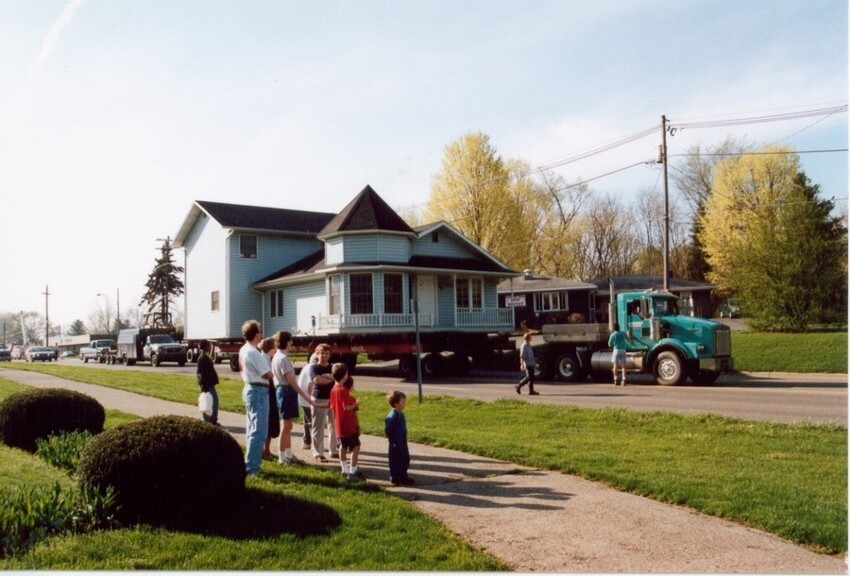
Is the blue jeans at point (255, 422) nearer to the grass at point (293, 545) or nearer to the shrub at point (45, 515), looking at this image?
the grass at point (293, 545)

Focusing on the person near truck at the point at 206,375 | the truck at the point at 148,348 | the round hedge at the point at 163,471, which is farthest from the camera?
the truck at the point at 148,348

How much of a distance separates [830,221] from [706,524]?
837 inches

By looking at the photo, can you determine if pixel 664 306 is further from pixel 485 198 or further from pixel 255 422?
pixel 255 422

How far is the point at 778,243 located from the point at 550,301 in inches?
944

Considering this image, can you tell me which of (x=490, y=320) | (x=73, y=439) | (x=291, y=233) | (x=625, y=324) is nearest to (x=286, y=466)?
(x=73, y=439)

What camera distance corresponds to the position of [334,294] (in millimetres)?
31016

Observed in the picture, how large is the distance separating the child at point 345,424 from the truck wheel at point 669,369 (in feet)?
48.6

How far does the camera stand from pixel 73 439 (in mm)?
9508

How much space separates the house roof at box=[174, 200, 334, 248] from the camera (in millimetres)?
35969

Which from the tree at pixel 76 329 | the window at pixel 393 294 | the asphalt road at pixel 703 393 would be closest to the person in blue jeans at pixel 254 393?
the asphalt road at pixel 703 393

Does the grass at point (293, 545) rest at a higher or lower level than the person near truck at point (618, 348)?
lower

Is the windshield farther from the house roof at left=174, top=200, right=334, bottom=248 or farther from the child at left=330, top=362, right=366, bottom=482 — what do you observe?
the house roof at left=174, top=200, right=334, bottom=248

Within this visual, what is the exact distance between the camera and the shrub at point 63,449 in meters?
8.80

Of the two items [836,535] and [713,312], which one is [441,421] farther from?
[713,312]
